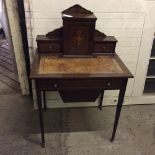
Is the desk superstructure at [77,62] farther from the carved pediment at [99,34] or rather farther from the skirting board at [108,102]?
the skirting board at [108,102]

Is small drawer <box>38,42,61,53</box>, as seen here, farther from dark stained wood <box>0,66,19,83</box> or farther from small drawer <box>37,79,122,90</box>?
dark stained wood <box>0,66,19,83</box>

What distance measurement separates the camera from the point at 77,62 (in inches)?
64.1

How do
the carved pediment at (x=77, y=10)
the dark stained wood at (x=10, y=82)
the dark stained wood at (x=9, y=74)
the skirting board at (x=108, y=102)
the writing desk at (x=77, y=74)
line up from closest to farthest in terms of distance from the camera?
the writing desk at (x=77, y=74) → the carved pediment at (x=77, y=10) → the skirting board at (x=108, y=102) → the dark stained wood at (x=10, y=82) → the dark stained wood at (x=9, y=74)

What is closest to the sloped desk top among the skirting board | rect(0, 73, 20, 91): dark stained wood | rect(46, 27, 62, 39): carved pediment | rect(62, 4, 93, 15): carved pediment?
rect(46, 27, 62, 39): carved pediment

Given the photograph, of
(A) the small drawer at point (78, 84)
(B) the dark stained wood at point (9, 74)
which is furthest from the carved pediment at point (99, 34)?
(B) the dark stained wood at point (9, 74)

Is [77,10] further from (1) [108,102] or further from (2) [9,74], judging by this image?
(2) [9,74]

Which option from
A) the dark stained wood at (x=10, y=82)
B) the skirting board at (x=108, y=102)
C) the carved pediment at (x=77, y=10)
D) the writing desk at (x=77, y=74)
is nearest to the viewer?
the writing desk at (x=77, y=74)

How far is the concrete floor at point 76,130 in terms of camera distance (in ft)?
5.74

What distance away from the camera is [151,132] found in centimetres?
196

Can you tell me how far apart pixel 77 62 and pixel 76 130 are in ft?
2.22

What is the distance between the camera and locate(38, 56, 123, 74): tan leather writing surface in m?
1.50

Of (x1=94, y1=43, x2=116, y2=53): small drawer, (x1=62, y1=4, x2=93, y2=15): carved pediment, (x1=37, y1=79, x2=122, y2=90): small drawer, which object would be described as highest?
(x1=62, y1=4, x2=93, y2=15): carved pediment

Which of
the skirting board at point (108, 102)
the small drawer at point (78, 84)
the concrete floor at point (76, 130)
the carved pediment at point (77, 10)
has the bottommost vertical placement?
the concrete floor at point (76, 130)

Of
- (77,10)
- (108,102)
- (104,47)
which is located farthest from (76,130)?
(77,10)
